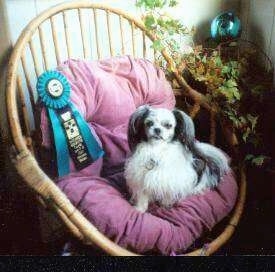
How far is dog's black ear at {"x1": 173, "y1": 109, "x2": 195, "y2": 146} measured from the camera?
34.7 inches

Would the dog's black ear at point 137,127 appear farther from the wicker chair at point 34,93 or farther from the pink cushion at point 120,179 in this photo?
the wicker chair at point 34,93

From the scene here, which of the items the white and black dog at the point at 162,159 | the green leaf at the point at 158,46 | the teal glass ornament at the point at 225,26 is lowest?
the white and black dog at the point at 162,159

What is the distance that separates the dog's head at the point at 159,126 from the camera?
859 mm

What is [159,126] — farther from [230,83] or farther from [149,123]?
[230,83]

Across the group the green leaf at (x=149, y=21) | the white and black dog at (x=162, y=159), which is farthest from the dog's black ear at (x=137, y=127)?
the green leaf at (x=149, y=21)

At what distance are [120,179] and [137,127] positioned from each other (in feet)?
0.42

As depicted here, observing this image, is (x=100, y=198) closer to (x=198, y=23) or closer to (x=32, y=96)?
(x=32, y=96)

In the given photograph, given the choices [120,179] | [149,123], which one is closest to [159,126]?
[149,123]

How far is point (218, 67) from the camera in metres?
Result: 1.00

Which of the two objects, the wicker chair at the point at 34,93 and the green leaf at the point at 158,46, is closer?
the wicker chair at the point at 34,93

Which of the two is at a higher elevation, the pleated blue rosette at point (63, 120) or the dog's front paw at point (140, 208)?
the pleated blue rosette at point (63, 120)

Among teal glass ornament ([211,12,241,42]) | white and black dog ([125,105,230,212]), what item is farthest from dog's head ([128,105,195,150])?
teal glass ornament ([211,12,241,42])

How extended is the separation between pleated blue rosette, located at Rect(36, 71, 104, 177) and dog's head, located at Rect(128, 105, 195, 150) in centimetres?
11

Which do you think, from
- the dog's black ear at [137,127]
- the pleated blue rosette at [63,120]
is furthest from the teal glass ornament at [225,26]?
the pleated blue rosette at [63,120]
